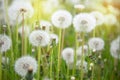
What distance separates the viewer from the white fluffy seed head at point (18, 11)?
1573 mm

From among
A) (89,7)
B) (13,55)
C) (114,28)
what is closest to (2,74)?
(13,55)

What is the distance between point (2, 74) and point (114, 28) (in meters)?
0.60

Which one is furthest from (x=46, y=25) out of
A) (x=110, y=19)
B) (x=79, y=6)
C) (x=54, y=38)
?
(x=110, y=19)

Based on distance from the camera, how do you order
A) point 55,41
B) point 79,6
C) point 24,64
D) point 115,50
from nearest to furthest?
point 24,64
point 55,41
point 79,6
point 115,50

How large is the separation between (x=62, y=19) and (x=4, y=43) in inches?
10.2

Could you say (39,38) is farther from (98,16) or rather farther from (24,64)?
(98,16)

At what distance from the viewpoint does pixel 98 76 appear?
1.71 metres

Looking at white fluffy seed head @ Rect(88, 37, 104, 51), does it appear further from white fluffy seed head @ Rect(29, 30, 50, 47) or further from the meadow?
white fluffy seed head @ Rect(29, 30, 50, 47)

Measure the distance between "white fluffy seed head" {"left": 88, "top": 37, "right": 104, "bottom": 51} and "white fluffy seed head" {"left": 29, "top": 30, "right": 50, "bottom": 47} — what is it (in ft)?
0.84

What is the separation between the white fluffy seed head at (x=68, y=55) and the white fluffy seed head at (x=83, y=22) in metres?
0.09

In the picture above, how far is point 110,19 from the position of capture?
72.2 inches

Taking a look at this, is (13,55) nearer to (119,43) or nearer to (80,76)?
(80,76)

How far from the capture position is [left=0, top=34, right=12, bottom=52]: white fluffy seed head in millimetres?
1527

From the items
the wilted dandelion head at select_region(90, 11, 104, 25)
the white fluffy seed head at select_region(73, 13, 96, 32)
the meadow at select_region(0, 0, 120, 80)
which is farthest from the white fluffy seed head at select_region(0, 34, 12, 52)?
the wilted dandelion head at select_region(90, 11, 104, 25)
